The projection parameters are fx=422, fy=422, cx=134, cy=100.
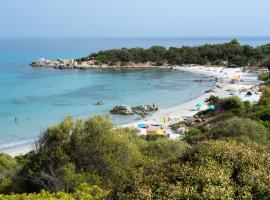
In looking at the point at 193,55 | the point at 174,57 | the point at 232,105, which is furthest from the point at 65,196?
the point at 193,55

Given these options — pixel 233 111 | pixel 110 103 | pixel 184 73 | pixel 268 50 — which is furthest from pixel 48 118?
pixel 268 50

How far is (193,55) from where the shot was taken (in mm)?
111125

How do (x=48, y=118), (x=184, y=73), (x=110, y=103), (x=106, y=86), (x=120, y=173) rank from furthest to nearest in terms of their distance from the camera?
(x=184, y=73), (x=106, y=86), (x=110, y=103), (x=48, y=118), (x=120, y=173)

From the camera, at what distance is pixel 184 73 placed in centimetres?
9462

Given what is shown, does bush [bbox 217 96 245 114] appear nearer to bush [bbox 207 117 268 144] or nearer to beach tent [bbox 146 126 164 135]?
beach tent [bbox 146 126 164 135]

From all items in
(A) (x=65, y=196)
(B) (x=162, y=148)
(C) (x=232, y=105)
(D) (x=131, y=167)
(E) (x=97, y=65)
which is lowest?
(E) (x=97, y=65)

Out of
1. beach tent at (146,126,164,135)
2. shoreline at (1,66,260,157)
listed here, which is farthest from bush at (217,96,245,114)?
beach tent at (146,126,164,135)

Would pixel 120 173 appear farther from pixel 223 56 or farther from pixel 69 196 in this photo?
pixel 223 56

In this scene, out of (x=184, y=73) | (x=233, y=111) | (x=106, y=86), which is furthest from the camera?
(x=184, y=73)

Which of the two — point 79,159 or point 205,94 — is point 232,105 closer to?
point 205,94

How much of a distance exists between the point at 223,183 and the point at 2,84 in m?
75.8

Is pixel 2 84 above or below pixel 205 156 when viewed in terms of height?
below

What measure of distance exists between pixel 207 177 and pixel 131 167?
23.8ft

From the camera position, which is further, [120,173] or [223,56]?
[223,56]
